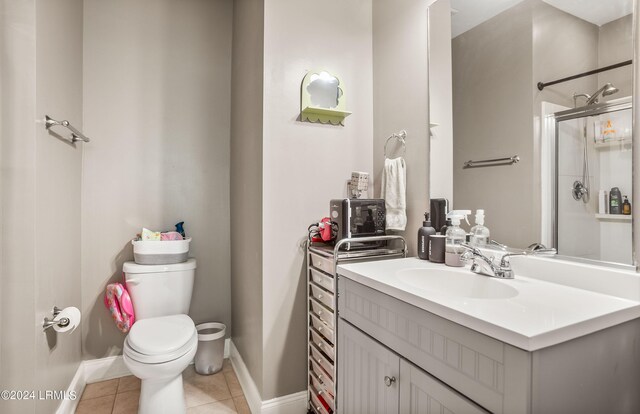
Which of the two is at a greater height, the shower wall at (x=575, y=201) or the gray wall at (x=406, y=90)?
the gray wall at (x=406, y=90)

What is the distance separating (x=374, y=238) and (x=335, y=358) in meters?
0.56

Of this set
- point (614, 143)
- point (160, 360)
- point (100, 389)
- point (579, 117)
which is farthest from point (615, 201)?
point (100, 389)

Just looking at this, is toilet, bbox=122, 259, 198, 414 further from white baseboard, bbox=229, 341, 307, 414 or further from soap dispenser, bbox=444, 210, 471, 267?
soap dispenser, bbox=444, 210, 471, 267

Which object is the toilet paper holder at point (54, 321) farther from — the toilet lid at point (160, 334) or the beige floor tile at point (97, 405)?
the beige floor tile at point (97, 405)

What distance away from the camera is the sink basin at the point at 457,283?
1109 millimetres

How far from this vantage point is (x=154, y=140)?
2.28 meters

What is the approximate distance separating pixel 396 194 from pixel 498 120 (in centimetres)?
58

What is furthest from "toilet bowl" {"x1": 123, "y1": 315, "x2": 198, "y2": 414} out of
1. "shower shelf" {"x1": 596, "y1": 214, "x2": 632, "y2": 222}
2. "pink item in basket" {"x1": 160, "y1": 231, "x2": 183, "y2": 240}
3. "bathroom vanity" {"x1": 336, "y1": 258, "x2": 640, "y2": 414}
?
"shower shelf" {"x1": 596, "y1": 214, "x2": 632, "y2": 222}

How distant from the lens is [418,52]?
5.40 feet

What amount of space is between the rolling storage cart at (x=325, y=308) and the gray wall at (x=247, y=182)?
0.26 metres

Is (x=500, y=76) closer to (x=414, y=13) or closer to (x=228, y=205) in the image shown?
(x=414, y=13)

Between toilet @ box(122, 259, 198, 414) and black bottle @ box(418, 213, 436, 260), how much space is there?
1.26m

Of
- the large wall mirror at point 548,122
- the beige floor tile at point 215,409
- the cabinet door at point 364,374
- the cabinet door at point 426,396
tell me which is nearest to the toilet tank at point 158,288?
the beige floor tile at point 215,409

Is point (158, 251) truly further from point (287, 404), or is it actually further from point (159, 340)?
point (287, 404)
